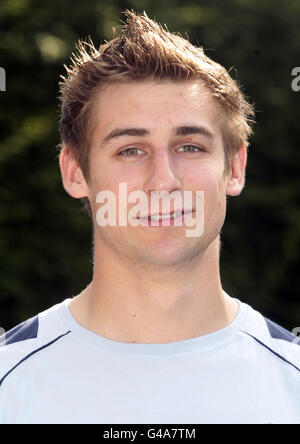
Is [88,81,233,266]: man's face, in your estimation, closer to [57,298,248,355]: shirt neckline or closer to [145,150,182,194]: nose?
[145,150,182,194]: nose

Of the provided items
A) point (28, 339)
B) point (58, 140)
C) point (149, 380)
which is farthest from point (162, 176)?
point (58, 140)

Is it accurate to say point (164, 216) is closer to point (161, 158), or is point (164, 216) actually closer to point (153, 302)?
point (161, 158)

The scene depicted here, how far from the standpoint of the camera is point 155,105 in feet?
8.71

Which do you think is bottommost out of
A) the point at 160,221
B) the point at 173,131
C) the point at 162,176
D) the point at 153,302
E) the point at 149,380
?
the point at 149,380

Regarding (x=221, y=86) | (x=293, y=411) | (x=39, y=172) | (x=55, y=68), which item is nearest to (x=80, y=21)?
(x=55, y=68)

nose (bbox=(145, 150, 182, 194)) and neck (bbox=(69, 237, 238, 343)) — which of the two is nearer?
nose (bbox=(145, 150, 182, 194))

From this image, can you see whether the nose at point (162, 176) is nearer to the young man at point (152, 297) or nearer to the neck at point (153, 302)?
the young man at point (152, 297)

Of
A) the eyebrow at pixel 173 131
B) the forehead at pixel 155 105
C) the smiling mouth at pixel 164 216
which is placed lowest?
the smiling mouth at pixel 164 216

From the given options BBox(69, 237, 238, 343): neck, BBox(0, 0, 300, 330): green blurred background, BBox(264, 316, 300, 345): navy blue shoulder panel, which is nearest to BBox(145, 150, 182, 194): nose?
BBox(69, 237, 238, 343): neck

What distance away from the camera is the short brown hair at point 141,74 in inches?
108

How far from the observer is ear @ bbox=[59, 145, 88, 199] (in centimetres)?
292

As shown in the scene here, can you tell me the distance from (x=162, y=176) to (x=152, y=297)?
1.51 feet

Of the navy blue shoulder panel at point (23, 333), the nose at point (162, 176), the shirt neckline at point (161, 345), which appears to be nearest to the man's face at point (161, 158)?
the nose at point (162, 176)

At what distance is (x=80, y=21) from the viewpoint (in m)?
5.04
